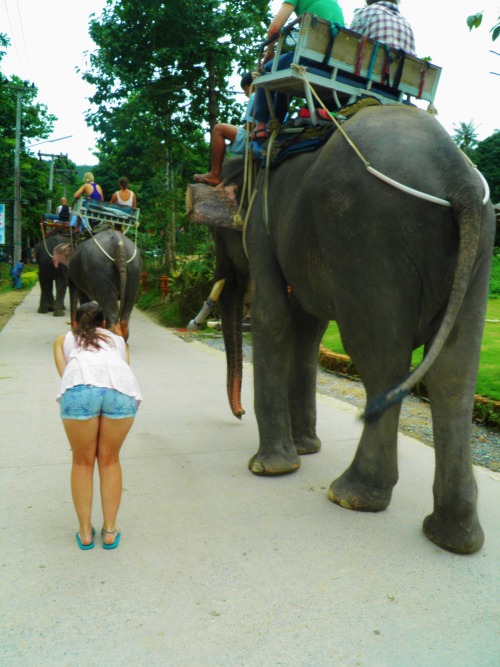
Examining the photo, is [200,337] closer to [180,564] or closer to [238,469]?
[238,469]

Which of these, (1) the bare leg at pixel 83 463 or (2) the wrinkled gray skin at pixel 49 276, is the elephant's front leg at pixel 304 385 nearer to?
(1) the bare leg at pixel 83 463

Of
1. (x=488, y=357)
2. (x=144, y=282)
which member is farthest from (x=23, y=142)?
(x=488, y=357)

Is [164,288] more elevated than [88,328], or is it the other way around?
[88,328]

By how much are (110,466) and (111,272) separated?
6.12m

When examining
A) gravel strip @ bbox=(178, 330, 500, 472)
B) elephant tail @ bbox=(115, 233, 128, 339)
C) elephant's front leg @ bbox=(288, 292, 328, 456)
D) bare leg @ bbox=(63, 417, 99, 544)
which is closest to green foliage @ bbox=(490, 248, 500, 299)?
gravel strip @ bbox=(178, 330, 500, 472)

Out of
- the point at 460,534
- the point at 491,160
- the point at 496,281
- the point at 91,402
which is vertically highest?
the point at 491,160

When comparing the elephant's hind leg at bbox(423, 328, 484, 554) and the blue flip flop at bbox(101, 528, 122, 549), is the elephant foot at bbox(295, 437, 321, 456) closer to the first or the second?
the elephant's hind leg at bbox(423, 328, 484, 554)

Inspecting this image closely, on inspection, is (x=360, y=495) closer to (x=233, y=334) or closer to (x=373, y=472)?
(x=373, y=472)

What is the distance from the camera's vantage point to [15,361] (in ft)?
28.0

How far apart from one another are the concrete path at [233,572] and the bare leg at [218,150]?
2.08 m

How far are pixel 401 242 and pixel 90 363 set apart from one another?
159 centimetres

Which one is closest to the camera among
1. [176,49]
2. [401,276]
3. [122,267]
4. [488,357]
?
[401,276]

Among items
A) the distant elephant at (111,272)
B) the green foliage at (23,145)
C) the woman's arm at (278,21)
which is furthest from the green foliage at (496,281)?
the green foliage at (23,145)

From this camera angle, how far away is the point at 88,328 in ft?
10.2
